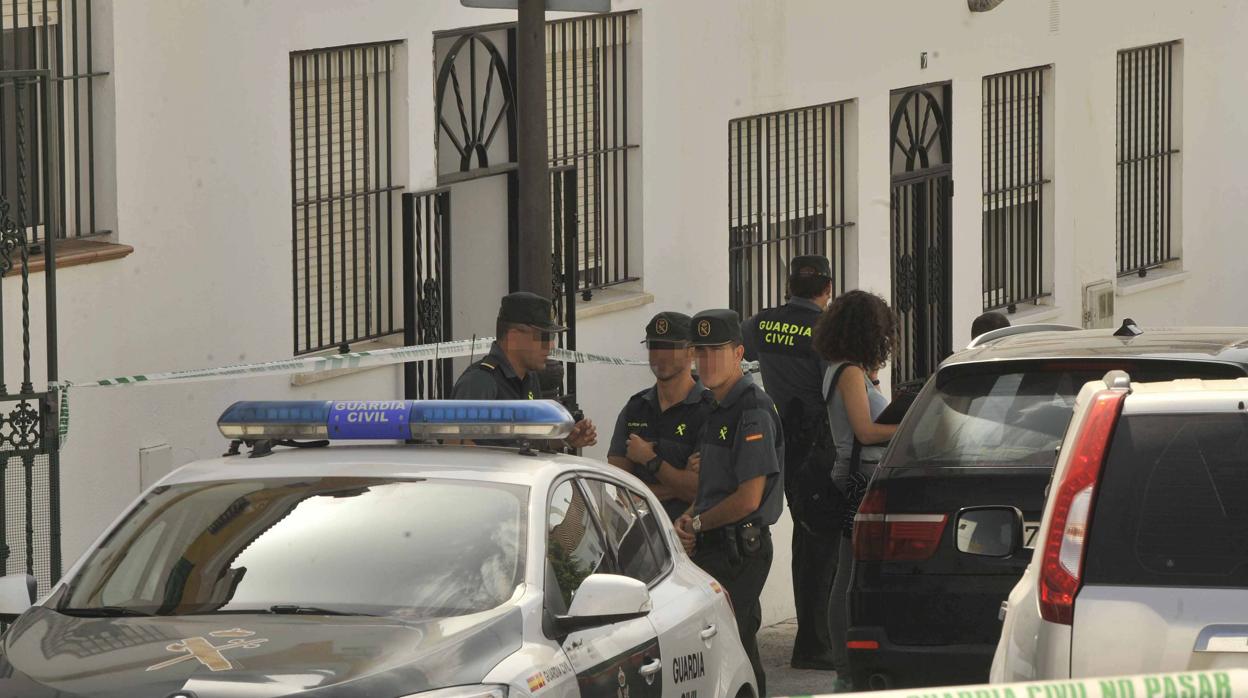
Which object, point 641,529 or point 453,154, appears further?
point 453,154

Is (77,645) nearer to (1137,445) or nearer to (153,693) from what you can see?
(153,693)

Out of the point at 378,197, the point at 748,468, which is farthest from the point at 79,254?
the point at 748,468

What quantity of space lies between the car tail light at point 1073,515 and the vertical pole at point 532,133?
390 centimetres

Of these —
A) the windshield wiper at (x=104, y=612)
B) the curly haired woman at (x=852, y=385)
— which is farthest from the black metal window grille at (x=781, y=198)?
the windshield wiper at (x=104, y=612)

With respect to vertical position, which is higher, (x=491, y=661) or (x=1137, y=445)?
(x=1137, y=445)

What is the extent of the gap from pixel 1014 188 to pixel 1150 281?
263cm

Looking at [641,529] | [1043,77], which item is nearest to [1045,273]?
[1043,77]

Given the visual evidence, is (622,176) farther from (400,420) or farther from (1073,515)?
(1073,515)

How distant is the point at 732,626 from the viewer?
7047 mm

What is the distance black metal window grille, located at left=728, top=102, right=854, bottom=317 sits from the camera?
539 inches

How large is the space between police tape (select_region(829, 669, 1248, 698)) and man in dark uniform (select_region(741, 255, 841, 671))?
5.59 m

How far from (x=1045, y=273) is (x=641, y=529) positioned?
11078mm

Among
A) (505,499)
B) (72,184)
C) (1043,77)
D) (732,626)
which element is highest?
(1043,77)

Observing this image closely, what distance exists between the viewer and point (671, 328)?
8.67 meters
